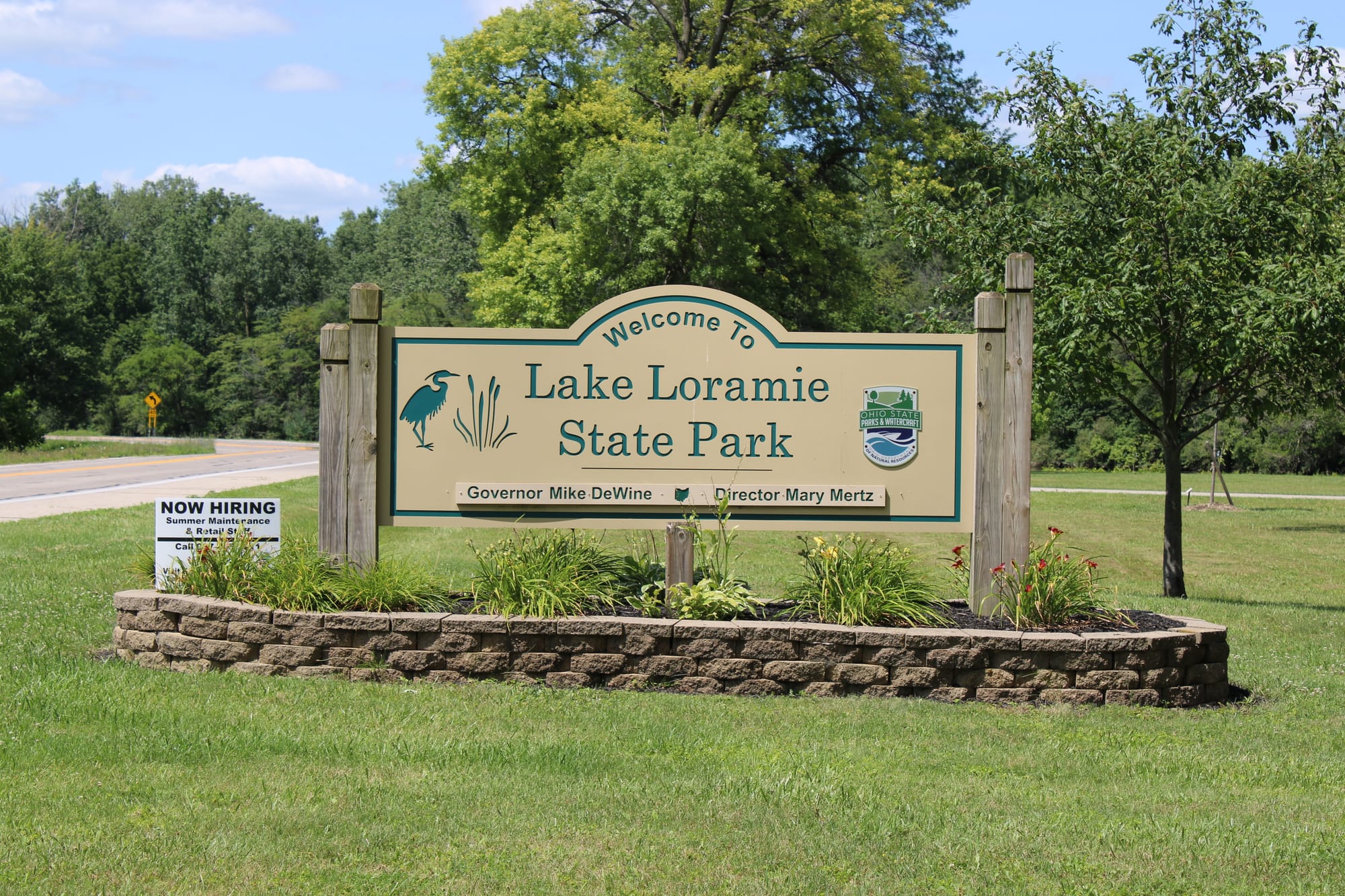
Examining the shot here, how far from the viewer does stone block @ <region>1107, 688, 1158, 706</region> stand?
675 centimetres

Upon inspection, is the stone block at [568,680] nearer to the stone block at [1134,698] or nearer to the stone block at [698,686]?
the stone block at [698,686]

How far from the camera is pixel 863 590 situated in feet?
23.3

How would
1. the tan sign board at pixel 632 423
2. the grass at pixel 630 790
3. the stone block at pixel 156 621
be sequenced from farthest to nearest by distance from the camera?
the tan sign board at pixel 632 423, the stone block at pixel 156 621, the grass at pixel 630 790

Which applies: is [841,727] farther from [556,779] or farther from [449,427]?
[449,427]

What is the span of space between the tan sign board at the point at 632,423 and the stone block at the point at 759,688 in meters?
1.33

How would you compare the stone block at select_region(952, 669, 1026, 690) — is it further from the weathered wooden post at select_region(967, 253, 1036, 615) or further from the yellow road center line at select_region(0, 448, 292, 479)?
the yellow road center line at select_region(0, 448, 292, 479)

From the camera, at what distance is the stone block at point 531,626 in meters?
6.79

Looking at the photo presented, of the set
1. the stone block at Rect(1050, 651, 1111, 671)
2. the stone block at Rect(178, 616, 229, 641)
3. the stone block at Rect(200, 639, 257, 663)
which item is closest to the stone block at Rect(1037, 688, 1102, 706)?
the stone block at Rect(1050, 651, 1111, 671)

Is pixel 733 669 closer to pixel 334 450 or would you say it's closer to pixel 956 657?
pixel 956 657

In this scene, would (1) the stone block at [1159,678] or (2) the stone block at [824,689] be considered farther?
(1) the stone block at [1159,678]

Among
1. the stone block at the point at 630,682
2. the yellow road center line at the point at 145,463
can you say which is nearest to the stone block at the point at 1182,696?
the stone block at the point at 630,682

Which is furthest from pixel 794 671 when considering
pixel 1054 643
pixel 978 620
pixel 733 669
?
pixel 1054 643

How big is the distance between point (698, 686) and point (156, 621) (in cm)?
324

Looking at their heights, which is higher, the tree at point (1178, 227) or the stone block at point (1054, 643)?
the tree at point (1178, 227)
